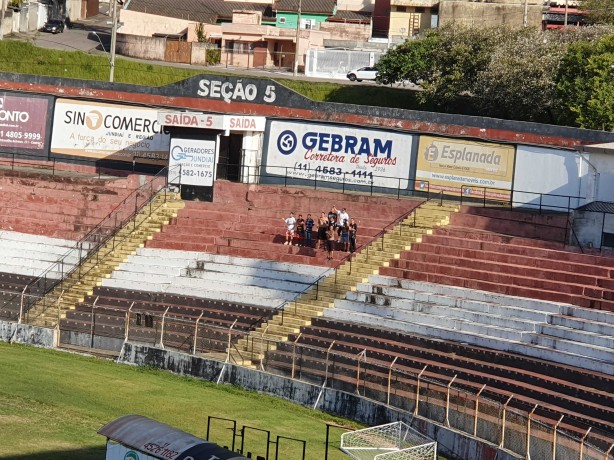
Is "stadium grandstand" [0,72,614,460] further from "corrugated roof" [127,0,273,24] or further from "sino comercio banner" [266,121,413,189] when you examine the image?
"corrugated roof" [127,0,273,24]

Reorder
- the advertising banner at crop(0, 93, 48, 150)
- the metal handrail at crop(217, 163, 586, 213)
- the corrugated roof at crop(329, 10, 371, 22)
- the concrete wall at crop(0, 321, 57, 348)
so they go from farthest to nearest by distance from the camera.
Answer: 1. the corrugated roof at crop(329, 10, 371, 22)
2. the advertising banner at crop(0, 93, 48, 150)
3. the metal handrail at crop(217, 163, 586, 213)
4. the concrete wall at crop(0, 321, 57, 348)

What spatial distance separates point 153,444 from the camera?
75.2 ft

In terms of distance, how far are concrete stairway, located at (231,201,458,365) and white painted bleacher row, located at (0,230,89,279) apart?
391 inches

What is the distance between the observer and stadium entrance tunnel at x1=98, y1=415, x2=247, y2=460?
73.0 ft

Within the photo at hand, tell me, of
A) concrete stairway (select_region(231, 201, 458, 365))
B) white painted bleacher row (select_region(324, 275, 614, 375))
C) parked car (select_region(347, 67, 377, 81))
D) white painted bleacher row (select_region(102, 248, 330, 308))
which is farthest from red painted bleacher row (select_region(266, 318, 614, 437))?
parked car (select_region(347, 67, 377, 81))

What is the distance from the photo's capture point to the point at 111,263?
47.1m

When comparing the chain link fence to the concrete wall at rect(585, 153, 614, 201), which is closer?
the chain link fence

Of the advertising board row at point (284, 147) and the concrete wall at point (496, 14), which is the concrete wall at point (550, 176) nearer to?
the advertising board row at point (284, 147)

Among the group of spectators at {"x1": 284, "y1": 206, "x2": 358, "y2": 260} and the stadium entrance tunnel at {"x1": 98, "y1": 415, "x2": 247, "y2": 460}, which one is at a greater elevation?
the group of spectators at {"x1": 284, "y1": 206, "x2": 358, "y2": 260}

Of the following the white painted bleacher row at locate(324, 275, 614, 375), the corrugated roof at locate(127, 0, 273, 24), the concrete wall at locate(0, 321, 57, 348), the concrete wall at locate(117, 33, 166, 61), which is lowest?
the concrete wall at locate(0, 321, 57, 348)

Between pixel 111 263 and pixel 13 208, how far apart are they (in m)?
6.60

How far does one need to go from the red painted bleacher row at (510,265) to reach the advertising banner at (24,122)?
69.2ft

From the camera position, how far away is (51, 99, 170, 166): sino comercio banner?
5591 cm

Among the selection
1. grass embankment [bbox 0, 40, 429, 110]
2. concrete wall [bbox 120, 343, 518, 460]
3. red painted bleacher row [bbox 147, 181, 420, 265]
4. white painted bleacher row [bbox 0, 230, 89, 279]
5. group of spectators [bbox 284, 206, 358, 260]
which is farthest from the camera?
grass embankment [bbox 0, 40, 429, 110]
